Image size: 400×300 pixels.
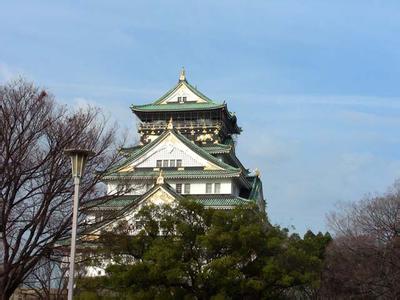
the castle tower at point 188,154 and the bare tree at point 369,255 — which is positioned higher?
the castle tower at point 188,154

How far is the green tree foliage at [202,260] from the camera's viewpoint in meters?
26.5

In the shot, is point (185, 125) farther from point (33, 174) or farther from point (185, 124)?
point (33, 174)

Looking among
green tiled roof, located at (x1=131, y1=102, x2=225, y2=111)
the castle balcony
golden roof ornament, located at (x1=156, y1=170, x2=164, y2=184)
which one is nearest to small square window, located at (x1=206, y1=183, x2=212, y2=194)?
golden roof ornament, located at (x1=156, y1=170, x2=164, y2=184)

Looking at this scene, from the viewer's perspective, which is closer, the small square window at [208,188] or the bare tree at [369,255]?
the bare tree at [369,255]

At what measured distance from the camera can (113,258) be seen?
27078mm

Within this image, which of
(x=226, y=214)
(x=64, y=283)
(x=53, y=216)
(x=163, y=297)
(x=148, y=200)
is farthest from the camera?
(x=148, y=200)

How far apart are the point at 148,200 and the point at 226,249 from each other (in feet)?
54.6

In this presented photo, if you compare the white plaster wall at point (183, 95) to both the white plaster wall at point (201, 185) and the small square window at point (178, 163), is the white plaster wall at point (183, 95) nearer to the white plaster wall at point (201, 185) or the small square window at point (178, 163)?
the small square window at point (178, 163)

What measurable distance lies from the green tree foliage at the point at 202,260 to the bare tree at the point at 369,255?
18.7 feet

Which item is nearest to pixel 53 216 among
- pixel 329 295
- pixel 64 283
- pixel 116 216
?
pixel 116 216

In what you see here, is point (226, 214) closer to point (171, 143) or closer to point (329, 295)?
point (329, 295)

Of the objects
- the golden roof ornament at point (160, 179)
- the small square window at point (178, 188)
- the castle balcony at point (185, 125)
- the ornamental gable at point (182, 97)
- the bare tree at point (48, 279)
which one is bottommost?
the bare tree at point (48, 279)

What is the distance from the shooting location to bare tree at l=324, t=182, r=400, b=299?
32688mm

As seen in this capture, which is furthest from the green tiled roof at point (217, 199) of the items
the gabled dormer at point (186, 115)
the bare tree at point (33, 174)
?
the bare tree at point (33, 174)
